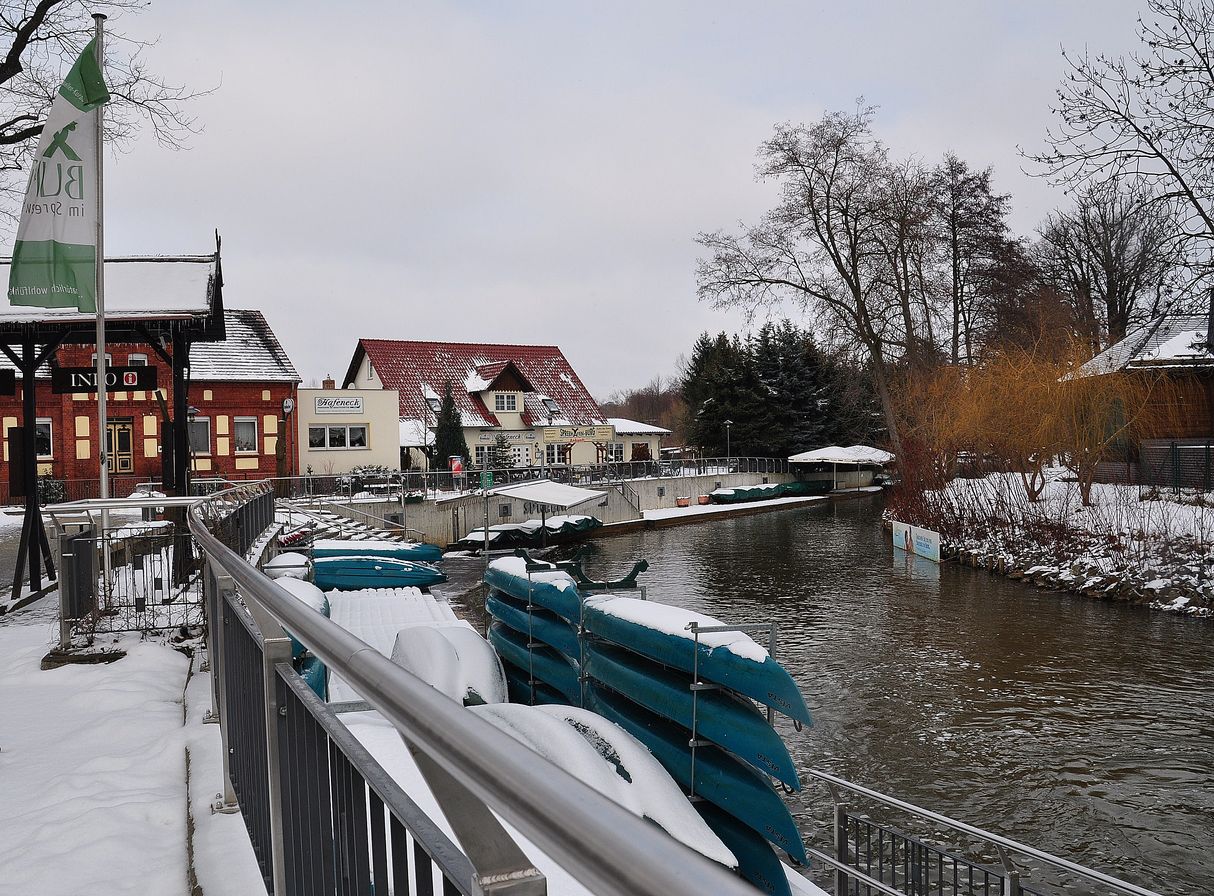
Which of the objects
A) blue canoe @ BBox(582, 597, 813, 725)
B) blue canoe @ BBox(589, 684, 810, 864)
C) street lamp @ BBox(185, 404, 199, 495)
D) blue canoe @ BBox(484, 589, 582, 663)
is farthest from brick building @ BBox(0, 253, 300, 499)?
blue canoe @ BBox(589, 684, 810, 864)

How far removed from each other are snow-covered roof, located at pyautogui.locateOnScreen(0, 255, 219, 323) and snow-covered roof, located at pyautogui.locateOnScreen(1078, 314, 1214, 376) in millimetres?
24791

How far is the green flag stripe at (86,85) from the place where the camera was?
1111cm

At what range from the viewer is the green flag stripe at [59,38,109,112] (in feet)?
36.4

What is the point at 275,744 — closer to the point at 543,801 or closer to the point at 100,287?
the point at 543,801

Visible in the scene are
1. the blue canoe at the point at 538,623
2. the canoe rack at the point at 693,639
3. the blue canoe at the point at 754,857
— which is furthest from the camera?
the blue canoe at the point at 538,623

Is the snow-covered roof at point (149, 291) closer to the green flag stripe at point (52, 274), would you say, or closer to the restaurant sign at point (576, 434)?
the green flag stripe at point (52, 274)

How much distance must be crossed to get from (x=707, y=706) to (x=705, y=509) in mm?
39035

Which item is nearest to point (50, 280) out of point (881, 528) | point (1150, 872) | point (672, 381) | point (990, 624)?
point (1150, 872)

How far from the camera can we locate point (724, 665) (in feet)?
22.3

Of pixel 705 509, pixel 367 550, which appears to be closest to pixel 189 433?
pixel 367 550

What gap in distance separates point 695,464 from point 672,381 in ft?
269

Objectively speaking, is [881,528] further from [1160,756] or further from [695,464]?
[1160,756]

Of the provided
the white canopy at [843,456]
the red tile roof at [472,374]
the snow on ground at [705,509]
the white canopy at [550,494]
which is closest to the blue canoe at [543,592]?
the white canopy at [550,494]

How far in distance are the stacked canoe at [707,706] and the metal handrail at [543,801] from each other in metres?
5.29
